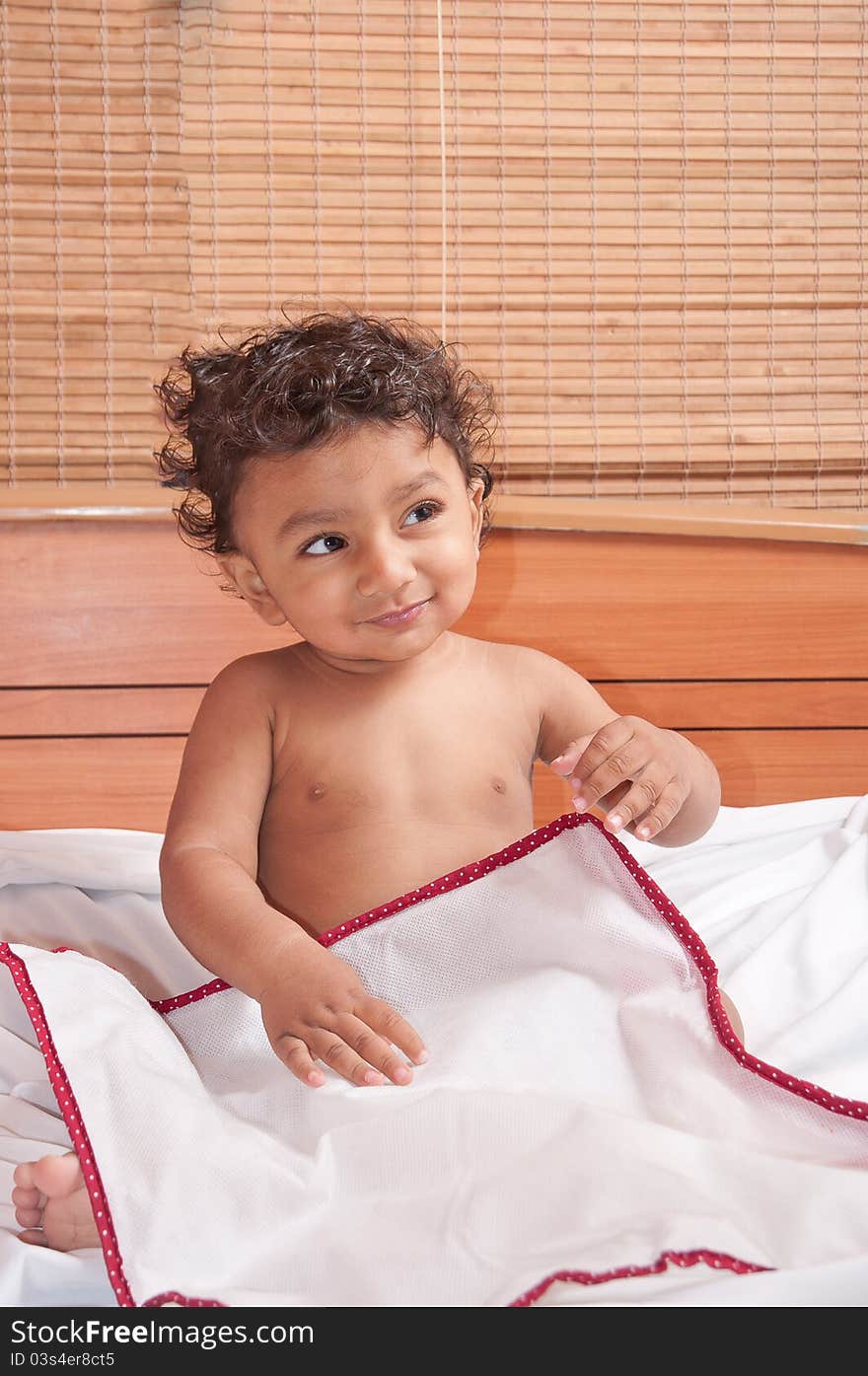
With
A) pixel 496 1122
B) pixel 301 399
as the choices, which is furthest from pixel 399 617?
pixel 496 1122

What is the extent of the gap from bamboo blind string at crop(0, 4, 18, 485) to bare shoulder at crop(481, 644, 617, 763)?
34.7 inches

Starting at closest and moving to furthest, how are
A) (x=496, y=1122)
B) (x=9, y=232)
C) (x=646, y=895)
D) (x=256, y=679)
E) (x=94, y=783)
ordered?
(x=496, y=1122), (x=646, y=895), (x=256, y=679), (x=94, y=783), (x=9, y=232)

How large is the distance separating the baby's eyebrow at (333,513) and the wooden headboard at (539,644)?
0.60 m

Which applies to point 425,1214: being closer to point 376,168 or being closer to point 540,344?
point 540,344

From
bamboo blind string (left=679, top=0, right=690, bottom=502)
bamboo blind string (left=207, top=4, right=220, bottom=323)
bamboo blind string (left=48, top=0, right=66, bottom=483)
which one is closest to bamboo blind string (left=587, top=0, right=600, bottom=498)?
bamboo blind string (left=679, top=0, right=690, bottom=502)

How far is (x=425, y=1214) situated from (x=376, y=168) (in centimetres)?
146

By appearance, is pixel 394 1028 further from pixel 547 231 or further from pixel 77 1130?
pixel 547 231

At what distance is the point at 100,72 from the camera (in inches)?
64.9

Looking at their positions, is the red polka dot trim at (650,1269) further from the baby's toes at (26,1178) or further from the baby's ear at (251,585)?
the baby's ear at (251,585)

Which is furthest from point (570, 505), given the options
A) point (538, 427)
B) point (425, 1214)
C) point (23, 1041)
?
point (425, 1214)

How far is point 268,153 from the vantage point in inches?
65.8

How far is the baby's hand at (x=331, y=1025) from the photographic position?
70 cm

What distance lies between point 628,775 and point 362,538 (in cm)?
27

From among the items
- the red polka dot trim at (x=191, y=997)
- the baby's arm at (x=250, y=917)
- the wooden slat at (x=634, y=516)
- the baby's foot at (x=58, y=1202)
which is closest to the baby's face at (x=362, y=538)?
the baby's arm at (x=250, y=917)
